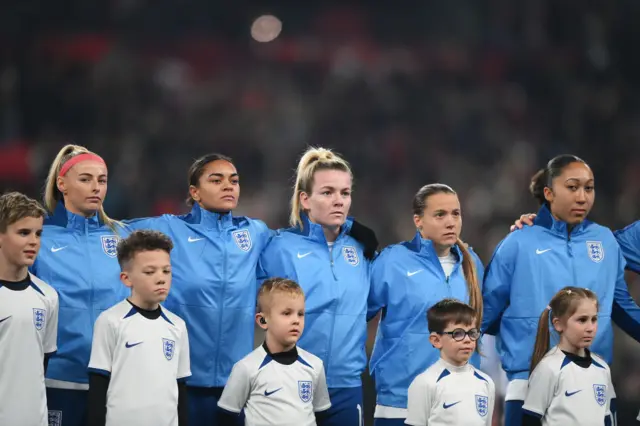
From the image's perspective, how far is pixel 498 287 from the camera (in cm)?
497

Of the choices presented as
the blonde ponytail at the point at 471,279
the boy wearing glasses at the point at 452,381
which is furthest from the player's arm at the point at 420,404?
the blonde ponytail at the point at 471,279

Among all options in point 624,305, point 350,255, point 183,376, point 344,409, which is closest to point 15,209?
point 183,376

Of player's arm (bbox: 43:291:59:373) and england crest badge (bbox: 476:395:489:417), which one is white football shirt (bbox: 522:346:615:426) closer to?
england crest badge (bbox: 476:395:489:417)

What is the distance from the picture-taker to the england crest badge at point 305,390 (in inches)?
168

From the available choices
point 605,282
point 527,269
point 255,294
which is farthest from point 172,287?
point 605,282

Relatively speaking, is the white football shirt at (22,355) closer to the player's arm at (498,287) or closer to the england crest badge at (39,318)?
the england crest badge at (39,318)

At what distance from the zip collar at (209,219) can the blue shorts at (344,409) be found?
3.20 feet

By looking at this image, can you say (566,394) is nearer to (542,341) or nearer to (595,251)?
(542,341)

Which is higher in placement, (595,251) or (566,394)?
(595,251)

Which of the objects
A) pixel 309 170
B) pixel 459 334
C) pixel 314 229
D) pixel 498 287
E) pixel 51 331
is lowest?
pixel 51 331

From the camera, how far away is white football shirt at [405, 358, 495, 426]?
4.31m

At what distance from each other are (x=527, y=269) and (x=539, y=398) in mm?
722

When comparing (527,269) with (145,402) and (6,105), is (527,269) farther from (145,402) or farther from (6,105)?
(6,105)

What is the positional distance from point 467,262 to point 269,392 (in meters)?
1.29
